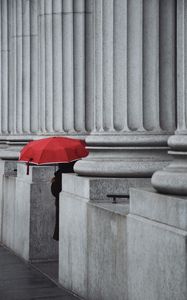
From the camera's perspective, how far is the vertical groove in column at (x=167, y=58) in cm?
1563

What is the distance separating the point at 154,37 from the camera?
15609 millimetres

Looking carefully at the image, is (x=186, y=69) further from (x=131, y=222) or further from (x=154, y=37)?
(x=154, y=37)

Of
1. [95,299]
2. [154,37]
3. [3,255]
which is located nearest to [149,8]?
[154,37]

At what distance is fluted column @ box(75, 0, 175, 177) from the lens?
15.6m

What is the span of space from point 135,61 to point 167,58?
1.58 feet

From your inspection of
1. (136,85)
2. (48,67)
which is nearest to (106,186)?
(136,85)

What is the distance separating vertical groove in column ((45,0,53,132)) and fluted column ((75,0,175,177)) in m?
4.90

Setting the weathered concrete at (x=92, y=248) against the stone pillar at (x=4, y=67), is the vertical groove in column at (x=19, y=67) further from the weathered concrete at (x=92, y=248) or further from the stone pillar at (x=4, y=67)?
the weathered concrete at (x=92, y=248)

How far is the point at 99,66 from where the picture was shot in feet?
53.7

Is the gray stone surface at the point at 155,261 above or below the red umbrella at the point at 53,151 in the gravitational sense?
below

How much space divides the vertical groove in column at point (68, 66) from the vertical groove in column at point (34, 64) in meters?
4.04

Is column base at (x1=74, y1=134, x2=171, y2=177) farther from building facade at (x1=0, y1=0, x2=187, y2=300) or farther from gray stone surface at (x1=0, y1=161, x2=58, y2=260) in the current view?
gray stone surface at (x1=0, y1=161, x2=58, y2=260)

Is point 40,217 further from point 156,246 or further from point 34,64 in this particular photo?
point 156,246

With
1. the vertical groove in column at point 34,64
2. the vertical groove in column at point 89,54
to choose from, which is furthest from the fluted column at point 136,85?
the vertical groove in column at point 34,64
